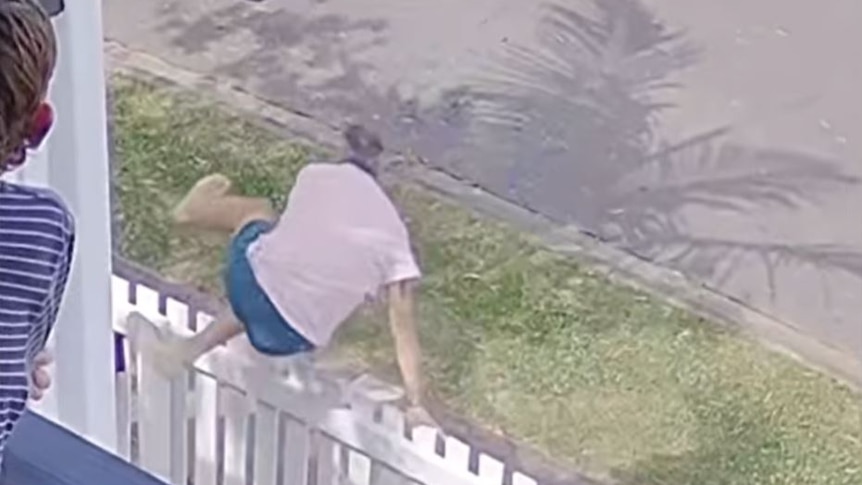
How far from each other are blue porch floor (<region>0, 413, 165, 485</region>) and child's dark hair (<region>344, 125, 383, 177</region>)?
14.3 inches

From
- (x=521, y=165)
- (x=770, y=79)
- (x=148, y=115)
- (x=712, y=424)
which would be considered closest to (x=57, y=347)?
(x=148, y=115)

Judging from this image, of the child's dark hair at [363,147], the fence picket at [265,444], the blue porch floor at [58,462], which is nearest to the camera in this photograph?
the blue porch floor at [58,462]

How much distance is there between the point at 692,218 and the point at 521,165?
0.60 ft

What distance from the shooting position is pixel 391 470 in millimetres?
1634

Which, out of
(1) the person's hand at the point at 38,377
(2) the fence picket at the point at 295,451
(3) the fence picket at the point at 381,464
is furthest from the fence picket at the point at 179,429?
(1) the person's hand at the point at 38,377

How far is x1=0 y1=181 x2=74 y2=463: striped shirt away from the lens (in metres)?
1.11

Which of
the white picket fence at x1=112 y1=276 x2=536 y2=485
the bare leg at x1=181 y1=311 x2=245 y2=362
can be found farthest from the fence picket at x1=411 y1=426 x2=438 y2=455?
the bare leg at x1=181 y1=311 x2=245 y2=362

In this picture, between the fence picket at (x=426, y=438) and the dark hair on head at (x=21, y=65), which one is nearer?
the dark hair on head at (x=21, y=65)

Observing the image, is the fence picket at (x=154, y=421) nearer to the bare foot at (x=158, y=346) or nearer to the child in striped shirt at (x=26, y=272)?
the bare foot at (x=158, y=346)

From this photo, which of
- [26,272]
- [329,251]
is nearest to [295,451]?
[329,251]

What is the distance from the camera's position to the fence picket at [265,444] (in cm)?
172

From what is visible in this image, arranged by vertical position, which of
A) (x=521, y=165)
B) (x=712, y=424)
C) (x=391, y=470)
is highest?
(x=521, y=165)

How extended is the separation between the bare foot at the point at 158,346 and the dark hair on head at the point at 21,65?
80cm

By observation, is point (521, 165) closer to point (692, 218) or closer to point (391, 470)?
point (692, 218)
